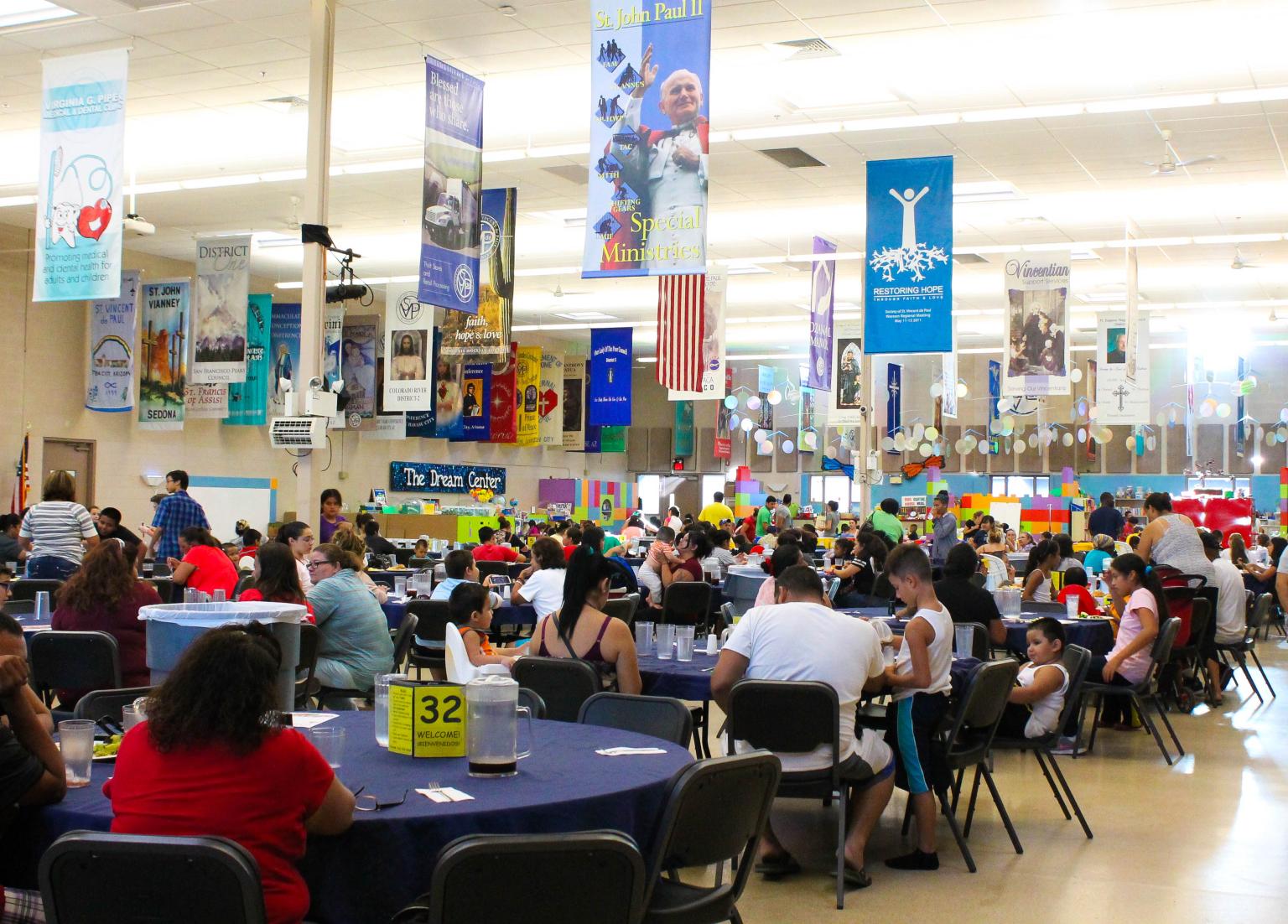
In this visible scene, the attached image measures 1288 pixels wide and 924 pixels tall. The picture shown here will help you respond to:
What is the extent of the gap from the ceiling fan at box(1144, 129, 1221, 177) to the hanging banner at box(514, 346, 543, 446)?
40.6ft

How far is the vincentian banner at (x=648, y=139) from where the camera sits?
24.4 ft

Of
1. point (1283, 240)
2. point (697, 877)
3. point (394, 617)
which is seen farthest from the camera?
point (1283, 240)

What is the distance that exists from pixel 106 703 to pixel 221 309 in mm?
10673

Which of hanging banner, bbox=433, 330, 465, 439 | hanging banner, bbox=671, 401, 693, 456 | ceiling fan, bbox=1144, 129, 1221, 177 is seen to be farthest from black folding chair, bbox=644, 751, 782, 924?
hanging banner, bbox=671, 401, 693, 456

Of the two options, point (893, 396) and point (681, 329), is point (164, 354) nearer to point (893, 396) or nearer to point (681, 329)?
point (681, 329)

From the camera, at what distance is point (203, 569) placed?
24.8 feet

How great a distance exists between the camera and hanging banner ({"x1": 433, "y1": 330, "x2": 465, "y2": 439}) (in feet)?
67.3

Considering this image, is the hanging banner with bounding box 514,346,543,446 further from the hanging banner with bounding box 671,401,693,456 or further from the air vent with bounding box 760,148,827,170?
the air vent with bounding box 760,148,827,170

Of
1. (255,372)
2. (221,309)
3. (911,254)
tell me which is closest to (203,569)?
(911,254)

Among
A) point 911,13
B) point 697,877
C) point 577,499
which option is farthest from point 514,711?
point 577,499

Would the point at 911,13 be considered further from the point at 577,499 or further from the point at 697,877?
the point at 577,499

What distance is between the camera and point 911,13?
9.24 m

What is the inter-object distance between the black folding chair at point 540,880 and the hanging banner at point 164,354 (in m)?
15.4

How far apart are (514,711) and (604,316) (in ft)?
68.2
